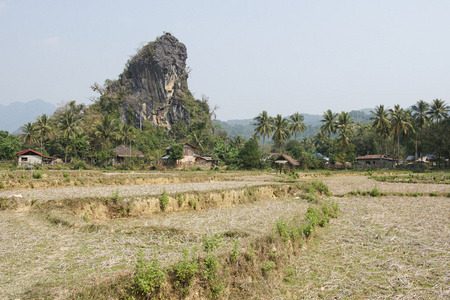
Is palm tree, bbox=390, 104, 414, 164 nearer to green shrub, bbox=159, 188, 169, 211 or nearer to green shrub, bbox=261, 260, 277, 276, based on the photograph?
green shrub, bbox=159, 188, 169, 211

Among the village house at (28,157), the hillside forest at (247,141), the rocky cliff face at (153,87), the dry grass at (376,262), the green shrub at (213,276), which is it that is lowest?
the dry grass at (376,262)

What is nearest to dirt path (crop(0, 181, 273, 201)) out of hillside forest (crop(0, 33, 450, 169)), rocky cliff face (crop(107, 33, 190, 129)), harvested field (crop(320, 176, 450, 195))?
harvested field (crop(320, 176, 450, 195))

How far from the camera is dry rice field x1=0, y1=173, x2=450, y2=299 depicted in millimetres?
4246

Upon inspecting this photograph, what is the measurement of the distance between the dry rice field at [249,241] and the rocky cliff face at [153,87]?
210ft

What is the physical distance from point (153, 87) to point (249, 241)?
7117cm

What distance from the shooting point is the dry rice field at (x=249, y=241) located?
167 inches

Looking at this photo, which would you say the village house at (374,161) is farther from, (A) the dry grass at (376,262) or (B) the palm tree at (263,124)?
(A) the dry grass at (376,262)

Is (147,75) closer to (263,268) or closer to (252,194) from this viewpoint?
(252,194)

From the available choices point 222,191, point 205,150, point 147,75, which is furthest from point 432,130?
point 147,75

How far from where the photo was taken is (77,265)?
4500 millimetres

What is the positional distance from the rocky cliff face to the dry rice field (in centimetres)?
6396

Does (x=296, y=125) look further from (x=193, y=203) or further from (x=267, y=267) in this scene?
(x=267, y=267)

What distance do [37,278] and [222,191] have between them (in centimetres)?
927

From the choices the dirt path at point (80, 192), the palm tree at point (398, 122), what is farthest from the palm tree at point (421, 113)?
the dirt path at point (80, 192)
